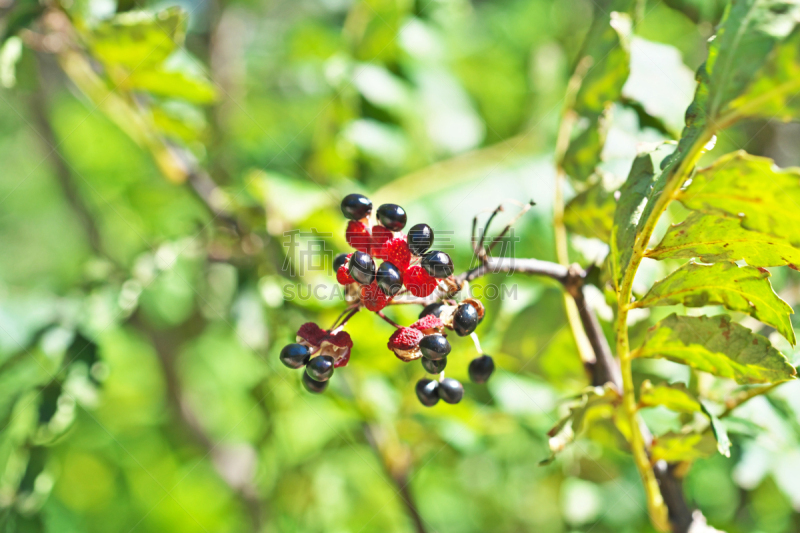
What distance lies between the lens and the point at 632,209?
648 mm

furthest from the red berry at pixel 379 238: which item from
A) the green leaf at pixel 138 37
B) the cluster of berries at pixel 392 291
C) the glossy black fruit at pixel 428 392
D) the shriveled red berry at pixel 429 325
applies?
the green leaf at pixel 138 37

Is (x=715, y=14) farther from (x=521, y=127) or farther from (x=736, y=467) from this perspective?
(x=736, y=467)

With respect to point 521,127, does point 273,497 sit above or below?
below

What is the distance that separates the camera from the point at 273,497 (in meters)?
1.46

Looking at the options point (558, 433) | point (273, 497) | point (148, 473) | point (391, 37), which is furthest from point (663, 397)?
point (148, 473)

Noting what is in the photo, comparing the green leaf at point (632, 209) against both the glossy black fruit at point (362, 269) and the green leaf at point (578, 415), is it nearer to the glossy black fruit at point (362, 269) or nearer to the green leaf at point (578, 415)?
the green leaf at point (578, 415)

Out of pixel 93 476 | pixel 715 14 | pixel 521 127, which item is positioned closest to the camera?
pixel 715 14

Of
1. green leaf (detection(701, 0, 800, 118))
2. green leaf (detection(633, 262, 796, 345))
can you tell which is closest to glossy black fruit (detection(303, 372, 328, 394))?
green leaf (detection(633, 262, 796, 345))

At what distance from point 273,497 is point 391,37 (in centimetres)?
131

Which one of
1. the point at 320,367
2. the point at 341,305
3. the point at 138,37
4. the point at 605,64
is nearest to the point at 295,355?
the point at 320,367

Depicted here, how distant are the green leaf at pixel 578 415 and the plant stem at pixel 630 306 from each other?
24 millimetres

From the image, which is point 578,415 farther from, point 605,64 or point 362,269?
point 605,64

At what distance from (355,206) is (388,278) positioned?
0.14m

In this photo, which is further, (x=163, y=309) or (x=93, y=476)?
(x=93, y=476)
